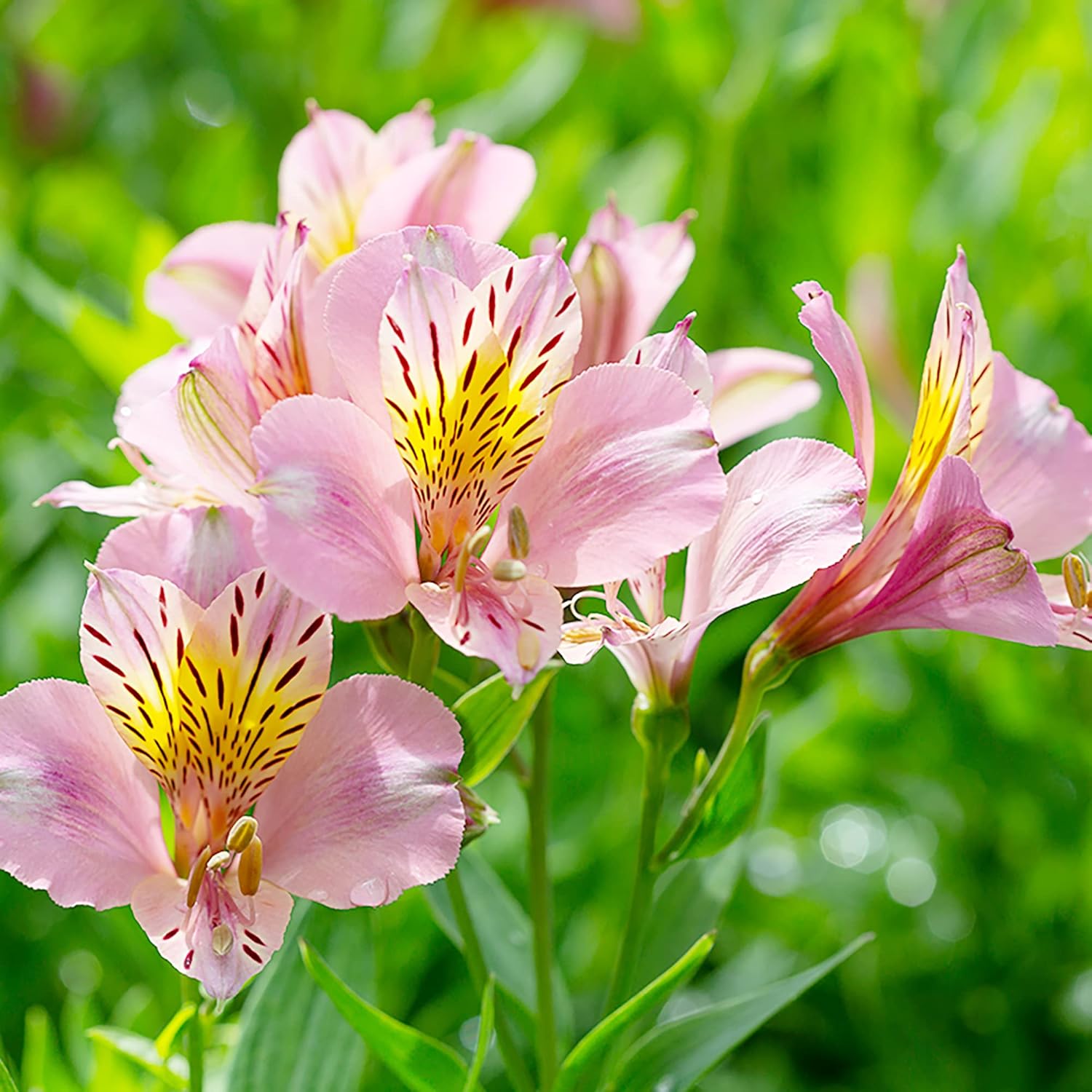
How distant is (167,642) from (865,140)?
2.99ft

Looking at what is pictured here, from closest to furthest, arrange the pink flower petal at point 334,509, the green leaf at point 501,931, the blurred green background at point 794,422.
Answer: the pink flower petal at point 334,509 < the green leaf at point 501,931 < the blurred green background at point 794,422

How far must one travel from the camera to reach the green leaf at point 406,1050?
0.54 metres

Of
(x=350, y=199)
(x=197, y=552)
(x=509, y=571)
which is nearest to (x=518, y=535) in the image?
(x=509, y=571)

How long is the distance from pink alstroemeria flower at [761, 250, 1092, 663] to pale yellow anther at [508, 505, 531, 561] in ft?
0.41

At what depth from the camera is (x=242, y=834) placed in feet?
1.58

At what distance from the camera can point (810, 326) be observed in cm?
52

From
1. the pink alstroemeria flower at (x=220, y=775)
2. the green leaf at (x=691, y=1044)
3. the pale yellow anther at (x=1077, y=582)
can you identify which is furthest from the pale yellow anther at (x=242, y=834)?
the pale yellow anther at (x=1077, y=582)

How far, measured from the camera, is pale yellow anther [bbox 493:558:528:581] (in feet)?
1.61

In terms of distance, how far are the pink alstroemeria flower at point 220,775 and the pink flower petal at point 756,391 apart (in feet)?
0.72

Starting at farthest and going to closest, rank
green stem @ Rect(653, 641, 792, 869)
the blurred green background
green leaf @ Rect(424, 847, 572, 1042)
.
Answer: the blurred green background
green leaf @ Rect(424, 847, 572, 1042)
green stem @ Rect(653, 641, 792, 869)

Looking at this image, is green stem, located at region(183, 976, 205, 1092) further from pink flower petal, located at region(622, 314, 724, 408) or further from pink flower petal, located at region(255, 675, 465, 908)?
pink flower petal, located at region(622, 314, 724, 408)

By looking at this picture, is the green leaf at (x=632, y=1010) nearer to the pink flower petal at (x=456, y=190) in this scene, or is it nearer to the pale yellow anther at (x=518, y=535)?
the pale yellow anther at (x=518, y=535)

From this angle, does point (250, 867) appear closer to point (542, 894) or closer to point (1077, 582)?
point (542, 894)

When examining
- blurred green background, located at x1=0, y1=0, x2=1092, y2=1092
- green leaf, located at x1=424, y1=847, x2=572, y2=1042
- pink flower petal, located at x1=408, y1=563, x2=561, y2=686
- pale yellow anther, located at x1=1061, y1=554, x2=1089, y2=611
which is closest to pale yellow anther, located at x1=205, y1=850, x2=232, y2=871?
pink flower petal, located at x1=408, y1=563, x2=561, y2=686
